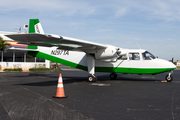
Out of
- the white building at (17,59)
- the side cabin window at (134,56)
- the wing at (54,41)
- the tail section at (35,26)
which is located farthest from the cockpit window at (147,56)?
the white building at (17,59)

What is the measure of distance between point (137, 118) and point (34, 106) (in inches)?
134

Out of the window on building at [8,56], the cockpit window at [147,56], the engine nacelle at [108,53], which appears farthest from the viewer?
the window on building at [8,56]

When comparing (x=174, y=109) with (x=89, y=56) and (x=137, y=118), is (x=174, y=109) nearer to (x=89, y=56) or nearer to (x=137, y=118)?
(x=137, y=118)

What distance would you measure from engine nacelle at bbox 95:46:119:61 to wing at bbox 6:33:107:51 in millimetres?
343

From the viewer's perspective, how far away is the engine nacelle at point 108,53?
1241 cm

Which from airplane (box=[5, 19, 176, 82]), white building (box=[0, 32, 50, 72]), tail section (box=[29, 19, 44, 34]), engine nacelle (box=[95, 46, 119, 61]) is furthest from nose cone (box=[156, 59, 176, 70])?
white building (box=[0, 32, 50, 72])

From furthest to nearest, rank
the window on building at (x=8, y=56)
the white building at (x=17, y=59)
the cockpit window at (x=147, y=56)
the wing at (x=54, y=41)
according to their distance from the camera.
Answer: the window on building at (x=8, y=56) < the white building at (x=17, y=59) < the cockpit window at (x=147, y=56) < the wing at (x=54, y=41)

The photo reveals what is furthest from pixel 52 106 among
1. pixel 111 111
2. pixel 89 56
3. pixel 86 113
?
pixel 89 56

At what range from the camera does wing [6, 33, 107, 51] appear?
29.7 feet

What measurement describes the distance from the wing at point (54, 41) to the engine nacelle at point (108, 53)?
34cm

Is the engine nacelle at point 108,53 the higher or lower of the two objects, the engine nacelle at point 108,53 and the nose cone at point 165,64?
the higher

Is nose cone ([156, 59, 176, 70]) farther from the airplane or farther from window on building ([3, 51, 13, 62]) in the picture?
window on building ([3, 51, 13, 62])

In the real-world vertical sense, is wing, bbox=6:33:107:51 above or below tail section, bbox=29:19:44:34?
below

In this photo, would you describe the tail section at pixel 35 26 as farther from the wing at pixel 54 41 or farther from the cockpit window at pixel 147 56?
the cockpit window at pixel 147 56
